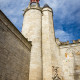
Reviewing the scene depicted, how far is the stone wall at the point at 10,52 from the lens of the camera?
7.08 meters

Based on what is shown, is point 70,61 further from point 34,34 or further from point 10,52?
point 10,52

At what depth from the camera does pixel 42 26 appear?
15.2m

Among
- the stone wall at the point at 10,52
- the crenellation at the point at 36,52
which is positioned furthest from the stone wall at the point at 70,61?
the stone wall at the point at 10,52

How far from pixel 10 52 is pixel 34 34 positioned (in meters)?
6.04

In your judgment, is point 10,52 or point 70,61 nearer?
point 10,52

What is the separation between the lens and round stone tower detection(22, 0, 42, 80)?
1109 centimetres

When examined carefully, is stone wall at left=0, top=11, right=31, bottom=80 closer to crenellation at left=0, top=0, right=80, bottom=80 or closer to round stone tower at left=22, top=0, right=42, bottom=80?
crenellation at left=0, top=0, right=80, bottom=80

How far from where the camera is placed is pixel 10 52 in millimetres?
7910

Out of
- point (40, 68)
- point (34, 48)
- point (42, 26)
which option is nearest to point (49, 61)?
point (40, 68)

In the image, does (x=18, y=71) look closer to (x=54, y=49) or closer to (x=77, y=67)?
(x=54, y=49)

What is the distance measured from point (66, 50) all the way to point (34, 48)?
452 centimetres

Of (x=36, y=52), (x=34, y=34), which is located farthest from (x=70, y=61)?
(x=34, y=34)

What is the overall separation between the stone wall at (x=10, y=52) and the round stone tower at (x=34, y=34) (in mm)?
1748

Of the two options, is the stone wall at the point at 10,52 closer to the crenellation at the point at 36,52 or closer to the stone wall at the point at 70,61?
the crenellation at the point at 36,52
